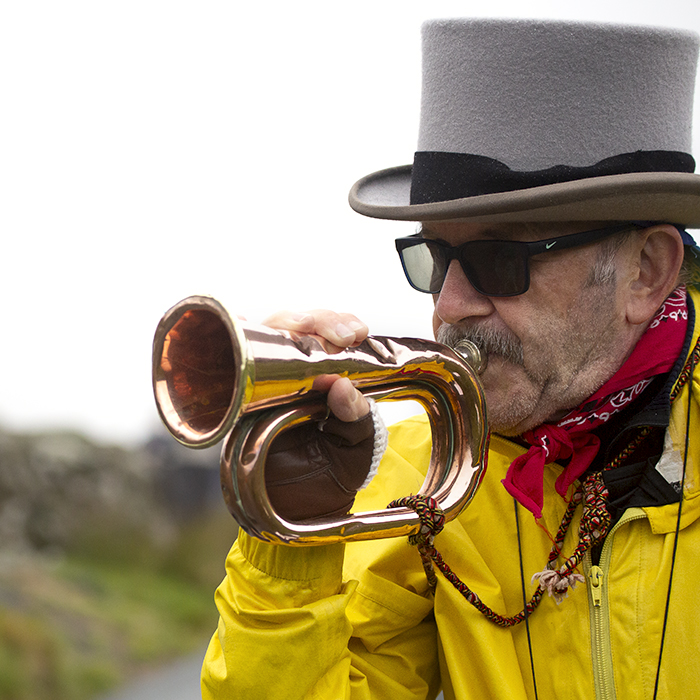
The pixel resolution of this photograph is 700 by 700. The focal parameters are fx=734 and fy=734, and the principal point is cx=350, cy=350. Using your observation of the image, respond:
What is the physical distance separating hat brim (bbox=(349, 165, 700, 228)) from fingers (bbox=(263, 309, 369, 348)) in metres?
0.41

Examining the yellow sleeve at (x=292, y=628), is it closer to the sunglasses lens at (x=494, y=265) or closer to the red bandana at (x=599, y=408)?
the red bandana at (x=599, y=408)

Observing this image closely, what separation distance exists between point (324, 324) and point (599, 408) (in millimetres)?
745

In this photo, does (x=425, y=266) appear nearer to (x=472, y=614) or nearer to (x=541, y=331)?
(x=541, y=331)

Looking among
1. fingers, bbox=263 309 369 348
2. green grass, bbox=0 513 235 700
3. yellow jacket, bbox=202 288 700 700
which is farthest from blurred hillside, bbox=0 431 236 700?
fingers, bbox=263 309 369 348

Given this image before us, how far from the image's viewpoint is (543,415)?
177 centimetres

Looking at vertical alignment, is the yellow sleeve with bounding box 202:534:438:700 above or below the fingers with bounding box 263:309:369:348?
below

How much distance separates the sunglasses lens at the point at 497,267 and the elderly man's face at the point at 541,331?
0.03 metres

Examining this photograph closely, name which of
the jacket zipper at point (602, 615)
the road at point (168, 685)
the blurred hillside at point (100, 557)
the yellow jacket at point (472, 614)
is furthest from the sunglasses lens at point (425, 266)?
the road at point (168, 685)

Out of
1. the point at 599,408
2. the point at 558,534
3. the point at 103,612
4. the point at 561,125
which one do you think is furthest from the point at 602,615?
the point at 103,612

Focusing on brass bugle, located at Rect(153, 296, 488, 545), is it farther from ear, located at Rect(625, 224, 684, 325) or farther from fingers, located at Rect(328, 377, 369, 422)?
ear, located at Rect(625, 224, 684, 325)

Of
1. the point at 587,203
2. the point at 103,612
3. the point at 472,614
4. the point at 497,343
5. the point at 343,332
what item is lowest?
the point at 103,612

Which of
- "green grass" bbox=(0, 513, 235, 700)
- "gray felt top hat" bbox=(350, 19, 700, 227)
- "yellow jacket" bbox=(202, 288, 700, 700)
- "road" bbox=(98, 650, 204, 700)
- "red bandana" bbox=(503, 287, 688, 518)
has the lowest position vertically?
"road" bbox=(98, 650, 204, 700)

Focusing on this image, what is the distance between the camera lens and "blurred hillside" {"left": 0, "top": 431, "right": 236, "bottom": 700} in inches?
A: 217

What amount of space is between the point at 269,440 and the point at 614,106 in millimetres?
1075
